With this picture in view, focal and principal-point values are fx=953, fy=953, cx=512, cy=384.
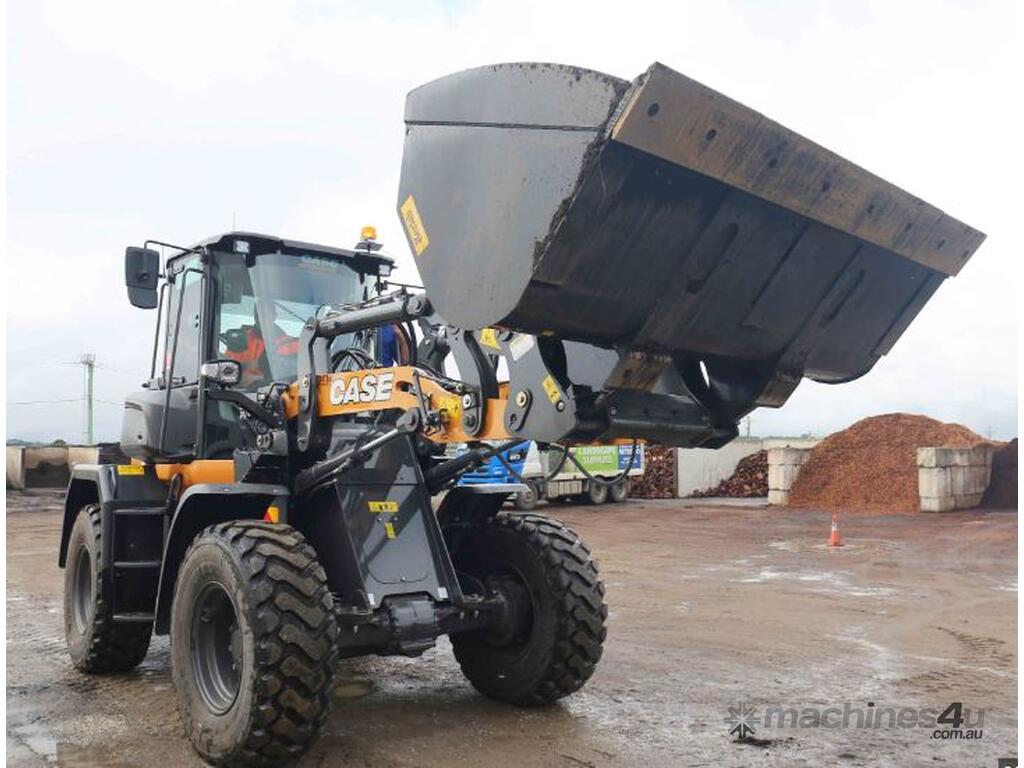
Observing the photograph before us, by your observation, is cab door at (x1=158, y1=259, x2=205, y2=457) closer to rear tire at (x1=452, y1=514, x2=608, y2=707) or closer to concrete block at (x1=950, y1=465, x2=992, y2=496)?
rear tire at (x1=452, y1=514, x2=608, y2=707)

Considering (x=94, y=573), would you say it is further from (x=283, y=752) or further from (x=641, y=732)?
(x=641, y=732)

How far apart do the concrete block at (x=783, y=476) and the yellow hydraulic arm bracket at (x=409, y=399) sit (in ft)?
65.1

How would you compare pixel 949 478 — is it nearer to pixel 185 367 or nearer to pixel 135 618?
pixel 185 367

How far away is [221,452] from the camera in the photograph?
598 centimetres

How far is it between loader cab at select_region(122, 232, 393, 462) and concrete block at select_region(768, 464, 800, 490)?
740 inches

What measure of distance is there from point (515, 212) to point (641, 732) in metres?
3.07

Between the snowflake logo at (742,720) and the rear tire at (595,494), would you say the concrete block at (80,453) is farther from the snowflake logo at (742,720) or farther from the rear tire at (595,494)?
the snowflake logo at (742,720)

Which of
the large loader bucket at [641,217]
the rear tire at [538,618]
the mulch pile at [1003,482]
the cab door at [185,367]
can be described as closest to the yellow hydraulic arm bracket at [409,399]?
the large loader bucket at [641,217]

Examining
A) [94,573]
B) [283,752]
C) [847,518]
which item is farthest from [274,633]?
[847,518]

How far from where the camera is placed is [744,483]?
95.3 ft

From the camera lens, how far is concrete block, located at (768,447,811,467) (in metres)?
23.7

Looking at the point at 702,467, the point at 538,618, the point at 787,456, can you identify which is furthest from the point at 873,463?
the point at 538,618

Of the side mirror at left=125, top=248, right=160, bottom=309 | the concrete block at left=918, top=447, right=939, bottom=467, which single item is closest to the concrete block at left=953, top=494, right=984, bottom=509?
the concrete block at left=918, top=447, right=939, bottom=467

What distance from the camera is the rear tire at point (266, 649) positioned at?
4.35m
